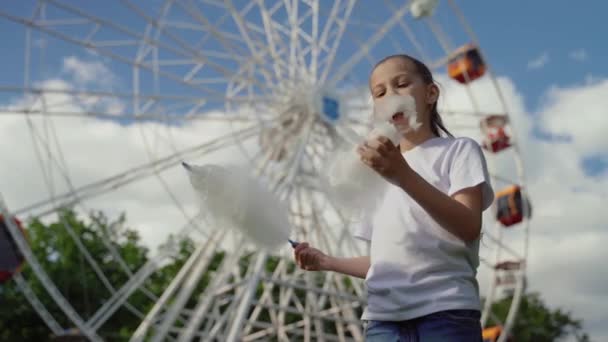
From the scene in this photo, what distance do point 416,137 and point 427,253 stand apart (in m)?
0.35

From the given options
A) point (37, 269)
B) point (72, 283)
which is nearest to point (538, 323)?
point (72, 283)

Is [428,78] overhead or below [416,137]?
overhead

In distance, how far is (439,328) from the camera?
1612mm

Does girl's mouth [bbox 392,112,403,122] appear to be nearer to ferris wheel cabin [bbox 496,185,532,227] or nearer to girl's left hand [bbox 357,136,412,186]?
girl's left hand [bbox 357,136,412,186]

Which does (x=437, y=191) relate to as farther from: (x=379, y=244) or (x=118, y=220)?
(x=118, y=220)

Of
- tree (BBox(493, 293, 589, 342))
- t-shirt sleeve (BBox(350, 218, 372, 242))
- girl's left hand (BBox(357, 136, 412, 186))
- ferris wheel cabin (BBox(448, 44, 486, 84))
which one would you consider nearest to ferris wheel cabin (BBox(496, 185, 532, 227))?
ferris wheel cabin (BBox(448, 44, 486, 84))

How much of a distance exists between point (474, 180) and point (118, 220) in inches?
1114

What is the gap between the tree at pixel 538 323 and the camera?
34625 mm

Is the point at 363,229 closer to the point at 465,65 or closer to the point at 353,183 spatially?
the point at 353,183

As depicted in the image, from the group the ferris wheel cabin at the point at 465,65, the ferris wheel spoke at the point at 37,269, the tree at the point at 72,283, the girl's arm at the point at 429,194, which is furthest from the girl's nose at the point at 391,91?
the tree at the point at 72,283

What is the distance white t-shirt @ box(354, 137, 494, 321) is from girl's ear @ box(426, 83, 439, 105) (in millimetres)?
121

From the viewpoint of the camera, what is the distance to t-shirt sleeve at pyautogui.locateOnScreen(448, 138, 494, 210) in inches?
65.8

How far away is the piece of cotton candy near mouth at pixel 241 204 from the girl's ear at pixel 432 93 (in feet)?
1.70

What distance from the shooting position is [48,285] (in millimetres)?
10086
